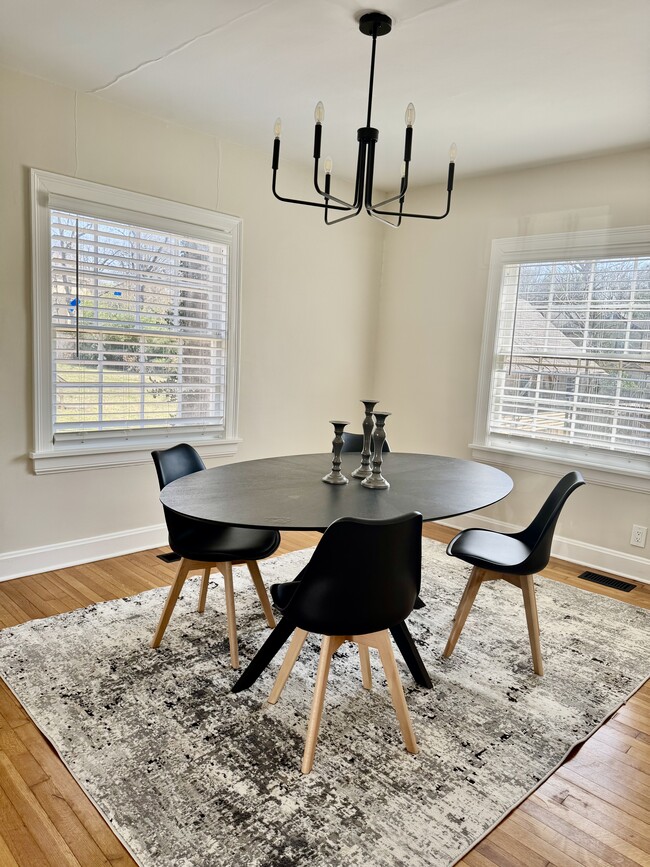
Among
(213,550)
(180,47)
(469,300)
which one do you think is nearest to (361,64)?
(180,47)

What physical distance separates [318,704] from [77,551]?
208cm

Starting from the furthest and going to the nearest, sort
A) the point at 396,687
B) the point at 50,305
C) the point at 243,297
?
the point at 243,297 < the point at 50,305 < the point at 396,687

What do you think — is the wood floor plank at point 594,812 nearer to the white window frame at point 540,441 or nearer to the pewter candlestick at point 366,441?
the pewter candlestick at point 366,441

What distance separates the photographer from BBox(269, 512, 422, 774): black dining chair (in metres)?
1.70

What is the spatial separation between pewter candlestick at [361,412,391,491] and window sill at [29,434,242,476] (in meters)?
1.66

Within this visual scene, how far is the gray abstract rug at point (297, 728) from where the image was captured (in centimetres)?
160

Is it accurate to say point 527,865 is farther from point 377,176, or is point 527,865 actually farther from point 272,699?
point 377,176

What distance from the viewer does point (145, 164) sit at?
11.2 ft

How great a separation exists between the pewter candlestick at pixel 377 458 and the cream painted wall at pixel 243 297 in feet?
5.67

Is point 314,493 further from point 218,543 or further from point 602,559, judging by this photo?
point 602,559

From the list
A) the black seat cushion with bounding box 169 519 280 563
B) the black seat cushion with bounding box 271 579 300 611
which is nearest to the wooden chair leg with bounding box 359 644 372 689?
the black seat cushion with bounding box 271 579 300 611

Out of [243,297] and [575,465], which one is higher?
[243,297]

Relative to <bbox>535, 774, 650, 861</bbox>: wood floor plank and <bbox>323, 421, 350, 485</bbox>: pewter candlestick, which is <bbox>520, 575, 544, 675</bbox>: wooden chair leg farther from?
<bbox>323, 421, 350, 485</bbox>: pewter candlestick

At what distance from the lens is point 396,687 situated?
1.92 meters
